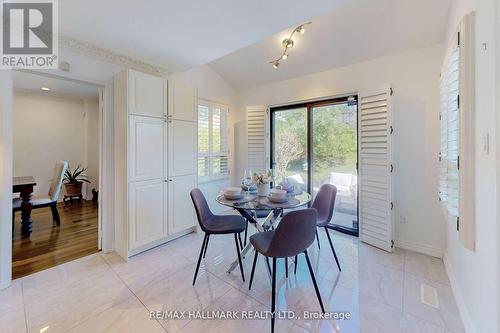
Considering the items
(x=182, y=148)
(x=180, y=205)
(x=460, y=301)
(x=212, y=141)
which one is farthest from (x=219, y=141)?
(x=460, y=301)

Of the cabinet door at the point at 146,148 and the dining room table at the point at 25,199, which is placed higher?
the cabinet door at the point at 146,148

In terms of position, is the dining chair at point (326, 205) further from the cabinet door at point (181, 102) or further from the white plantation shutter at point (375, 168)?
the cabinet door at point (181, 102)

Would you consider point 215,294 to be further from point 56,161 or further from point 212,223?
point 56,161

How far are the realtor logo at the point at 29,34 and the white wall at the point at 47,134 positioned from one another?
368 cm

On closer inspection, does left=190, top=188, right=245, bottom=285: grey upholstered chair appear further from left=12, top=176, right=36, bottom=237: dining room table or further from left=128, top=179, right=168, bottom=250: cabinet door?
left=12, top=176, right=36, bottom=237: dining room table

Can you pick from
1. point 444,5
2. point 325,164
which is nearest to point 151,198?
point 325,164

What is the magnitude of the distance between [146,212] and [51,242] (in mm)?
1525

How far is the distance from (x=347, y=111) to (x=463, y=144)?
196 cm

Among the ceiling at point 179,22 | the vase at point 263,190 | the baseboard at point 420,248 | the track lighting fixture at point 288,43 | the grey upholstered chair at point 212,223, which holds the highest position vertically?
the track lighting fixture at point 288,43

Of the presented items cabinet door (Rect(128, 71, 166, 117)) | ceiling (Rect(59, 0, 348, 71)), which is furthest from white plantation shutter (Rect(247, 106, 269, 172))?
cabinet door (Rect(128, 71, 166, 117))

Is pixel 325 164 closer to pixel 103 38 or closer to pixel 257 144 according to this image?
pixel 257 144

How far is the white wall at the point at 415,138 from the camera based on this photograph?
2.50 metres

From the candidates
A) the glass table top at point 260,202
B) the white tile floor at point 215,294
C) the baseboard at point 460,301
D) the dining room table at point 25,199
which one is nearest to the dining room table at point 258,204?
the glass table top at point 260,202

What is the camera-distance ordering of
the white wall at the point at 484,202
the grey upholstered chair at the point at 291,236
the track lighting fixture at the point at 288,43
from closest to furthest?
the white wall at the point at 484,202, the grey upholstered chair at the point at 291,236, the track lighting fixture at the point at 288,43
